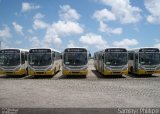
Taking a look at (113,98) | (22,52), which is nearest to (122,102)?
(113,98)

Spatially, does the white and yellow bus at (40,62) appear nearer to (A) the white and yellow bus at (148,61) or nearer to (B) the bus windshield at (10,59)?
(B) the bus windshield at (10,59)

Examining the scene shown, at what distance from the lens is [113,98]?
1520 centimetres

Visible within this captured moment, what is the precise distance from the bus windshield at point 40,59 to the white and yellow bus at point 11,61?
148 centimetres

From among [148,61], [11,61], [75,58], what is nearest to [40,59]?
[11,61]

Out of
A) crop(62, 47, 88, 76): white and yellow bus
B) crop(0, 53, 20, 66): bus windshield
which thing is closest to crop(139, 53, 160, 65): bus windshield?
crop(62, 47, 88, 76): white and yellow bus

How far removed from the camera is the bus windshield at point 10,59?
30.7m

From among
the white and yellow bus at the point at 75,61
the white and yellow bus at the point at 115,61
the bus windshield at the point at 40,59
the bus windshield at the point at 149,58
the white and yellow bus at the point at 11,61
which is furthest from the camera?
the white and yellow bus at the point at 11,61

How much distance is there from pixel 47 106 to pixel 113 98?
378 cm

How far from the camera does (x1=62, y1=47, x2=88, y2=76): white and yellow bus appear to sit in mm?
29109

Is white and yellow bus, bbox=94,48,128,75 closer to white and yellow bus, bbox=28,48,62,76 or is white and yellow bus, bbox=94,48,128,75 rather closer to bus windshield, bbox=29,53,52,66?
white and yellow bus, bbox=28,48,62,76

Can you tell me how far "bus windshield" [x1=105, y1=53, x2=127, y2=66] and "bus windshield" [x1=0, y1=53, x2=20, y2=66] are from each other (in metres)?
8.50

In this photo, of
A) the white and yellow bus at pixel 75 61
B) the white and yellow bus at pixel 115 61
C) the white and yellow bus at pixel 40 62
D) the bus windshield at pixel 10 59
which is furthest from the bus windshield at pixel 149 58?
the bus windshield at pixel 10 59

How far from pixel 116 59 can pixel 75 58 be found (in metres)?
3.69

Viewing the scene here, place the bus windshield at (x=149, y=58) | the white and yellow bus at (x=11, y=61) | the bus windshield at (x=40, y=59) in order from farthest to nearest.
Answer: the white and yellow bus at (x=11, y=61), the bus windshield at (x=149, y=58), the bus windshield at (x=40, y=59)
